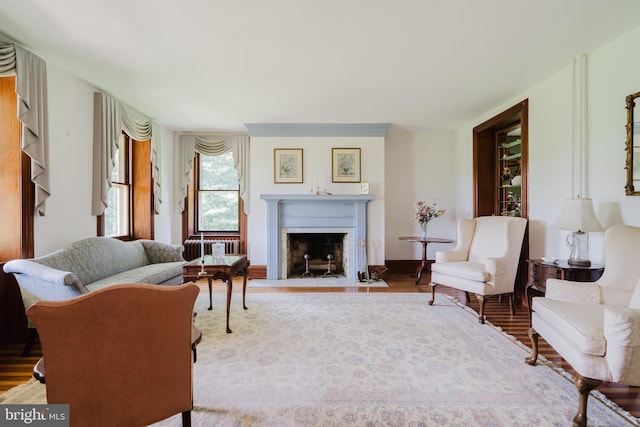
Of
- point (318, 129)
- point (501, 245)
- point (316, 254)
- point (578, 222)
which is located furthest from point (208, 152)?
point (578, 222)

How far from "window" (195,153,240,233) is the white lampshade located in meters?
4.92

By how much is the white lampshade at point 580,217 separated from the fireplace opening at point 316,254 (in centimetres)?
326

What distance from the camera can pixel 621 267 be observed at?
7.23 ft

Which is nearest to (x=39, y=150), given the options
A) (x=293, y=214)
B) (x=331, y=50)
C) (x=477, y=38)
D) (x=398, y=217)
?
(x=331, y=50)

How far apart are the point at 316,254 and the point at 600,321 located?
4283mm

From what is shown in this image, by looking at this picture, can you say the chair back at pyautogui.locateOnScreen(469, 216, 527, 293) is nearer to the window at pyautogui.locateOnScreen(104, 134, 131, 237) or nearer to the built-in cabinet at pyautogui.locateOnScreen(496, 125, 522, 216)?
the built-in cabinet at pyautogui.locateOnScreen(496, 125, 522, 216)

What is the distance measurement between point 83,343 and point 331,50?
9.02 ft

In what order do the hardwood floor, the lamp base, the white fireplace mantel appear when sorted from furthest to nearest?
the white fireplace mantel < the lamp base < the hardwood floor

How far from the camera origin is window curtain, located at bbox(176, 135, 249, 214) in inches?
214

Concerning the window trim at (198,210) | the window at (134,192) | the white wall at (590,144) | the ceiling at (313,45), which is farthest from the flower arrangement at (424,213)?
the window at (134,192)

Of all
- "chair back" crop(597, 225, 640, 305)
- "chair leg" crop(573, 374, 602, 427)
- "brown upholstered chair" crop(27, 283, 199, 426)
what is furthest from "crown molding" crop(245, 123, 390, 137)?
"chair leg" crop(573, 374, 602, 427)

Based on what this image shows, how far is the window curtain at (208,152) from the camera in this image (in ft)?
17.8

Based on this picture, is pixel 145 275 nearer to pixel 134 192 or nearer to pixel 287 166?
pixel 134 192

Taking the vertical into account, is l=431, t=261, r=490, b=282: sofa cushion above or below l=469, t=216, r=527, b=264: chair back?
below
